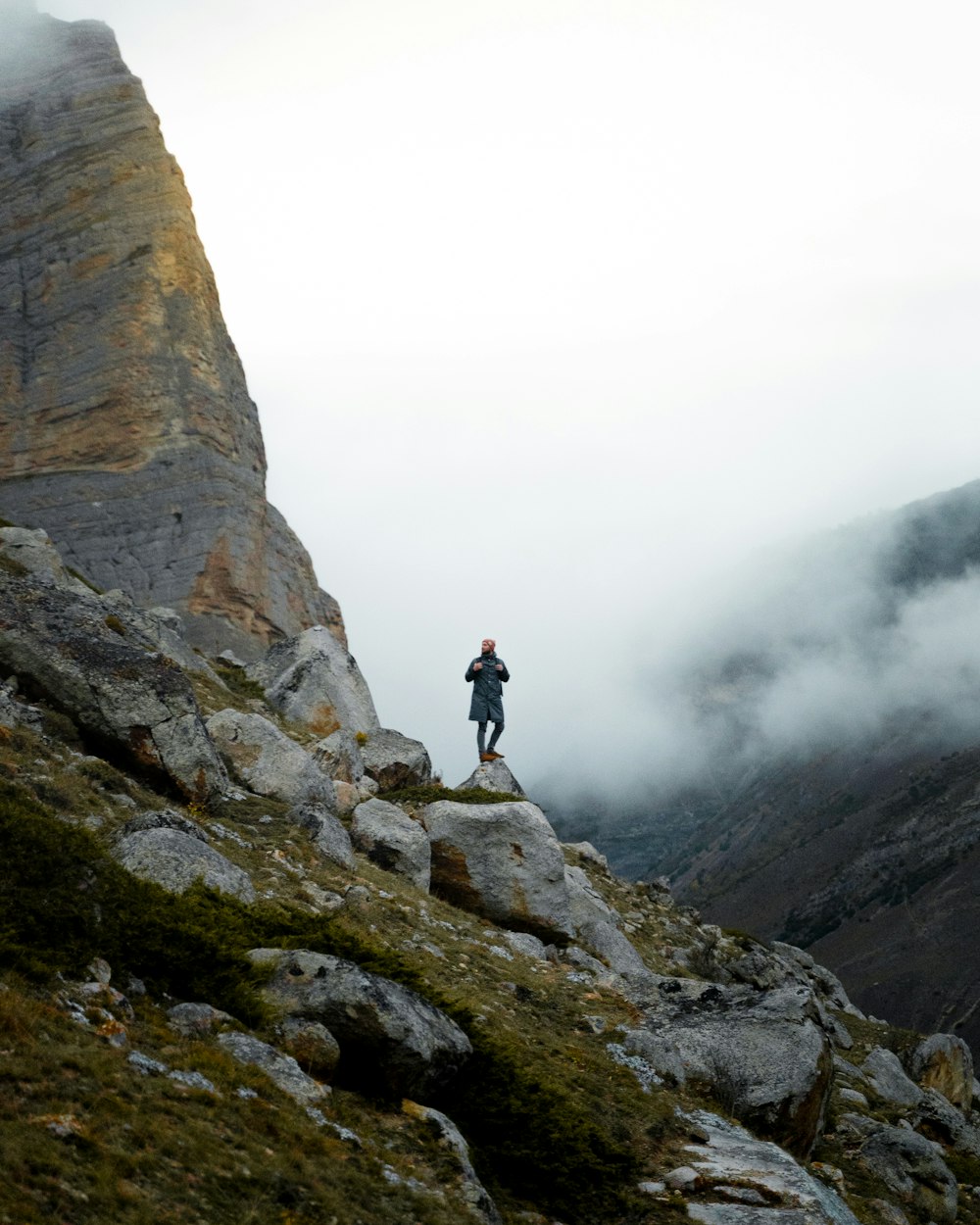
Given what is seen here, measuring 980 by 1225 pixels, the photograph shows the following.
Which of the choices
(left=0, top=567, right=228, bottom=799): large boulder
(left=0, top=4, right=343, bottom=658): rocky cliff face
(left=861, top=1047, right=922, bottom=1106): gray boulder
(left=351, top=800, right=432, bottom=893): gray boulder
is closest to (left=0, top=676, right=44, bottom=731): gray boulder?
(left=0, top=567, right=228, bottom=799): large boulder

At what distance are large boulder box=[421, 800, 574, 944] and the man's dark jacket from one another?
7950 millimetres

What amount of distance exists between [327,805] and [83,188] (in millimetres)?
63227

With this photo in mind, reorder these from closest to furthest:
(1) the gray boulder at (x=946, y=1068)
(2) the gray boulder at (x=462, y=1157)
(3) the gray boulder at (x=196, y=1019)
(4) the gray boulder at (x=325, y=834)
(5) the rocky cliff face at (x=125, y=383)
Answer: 1. (2) the gray boulder at (x=462, y=1157)
2. (3) the gray boulder at (x=196, y=1019)
3. (4) the gray boulder at (x=325, y=834)
4. (1) the gray boulder at (x=946, y=1068)
5. (5) the rocky cliff face at (x=125, y=383)

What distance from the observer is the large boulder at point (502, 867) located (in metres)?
25.4

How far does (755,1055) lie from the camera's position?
17.7 metres

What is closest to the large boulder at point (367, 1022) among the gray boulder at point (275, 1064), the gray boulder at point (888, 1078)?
the gray boulder at point (275, 1064)

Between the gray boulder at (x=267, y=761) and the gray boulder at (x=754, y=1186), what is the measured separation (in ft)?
39.6

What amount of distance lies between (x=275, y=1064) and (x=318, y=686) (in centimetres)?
2504

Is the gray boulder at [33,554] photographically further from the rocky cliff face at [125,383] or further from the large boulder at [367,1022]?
the rocky cliff face at [125,383]

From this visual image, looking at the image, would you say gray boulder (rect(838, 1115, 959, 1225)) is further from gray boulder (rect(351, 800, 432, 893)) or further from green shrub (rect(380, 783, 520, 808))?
green shrub (rect(380, 783, 520, 808))

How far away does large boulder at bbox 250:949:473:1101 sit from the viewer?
1234 centimetres

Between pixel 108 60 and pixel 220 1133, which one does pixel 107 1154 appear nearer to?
pixel 220 1133

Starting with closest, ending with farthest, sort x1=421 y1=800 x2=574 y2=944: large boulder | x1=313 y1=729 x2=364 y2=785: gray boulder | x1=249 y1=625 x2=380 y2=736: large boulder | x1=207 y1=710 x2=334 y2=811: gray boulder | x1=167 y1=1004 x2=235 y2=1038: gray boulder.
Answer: x1=167 y1=1004 x2=235 y2=1038: gray boulder
x1=207 y1=710 x2=334 y2=811: gray boulder
x1=421 y1=800 x2=574 y2=944: large boulder
x1=313 y1=729 x2=364 y2=785: gray boulder
x1=249 y1=625 x2=380 y2=736: large boulder

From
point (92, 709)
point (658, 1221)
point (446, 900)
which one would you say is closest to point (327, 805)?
point (446, 900)
